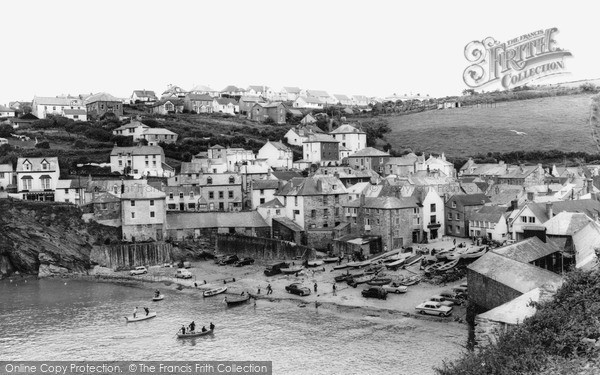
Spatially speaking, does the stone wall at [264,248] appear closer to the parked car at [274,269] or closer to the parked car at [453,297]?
the parked car at [274,269]

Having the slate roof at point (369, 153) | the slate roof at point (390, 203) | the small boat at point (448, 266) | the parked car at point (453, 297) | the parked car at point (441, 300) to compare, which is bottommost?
the parked car at point (441, 300)

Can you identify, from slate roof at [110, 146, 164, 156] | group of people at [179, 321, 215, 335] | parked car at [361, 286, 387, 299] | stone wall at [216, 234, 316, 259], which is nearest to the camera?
group of people at [179, 321, 215, 335]

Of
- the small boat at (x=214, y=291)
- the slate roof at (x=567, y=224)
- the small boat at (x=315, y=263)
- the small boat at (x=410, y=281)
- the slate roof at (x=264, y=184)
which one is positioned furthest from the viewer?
the slate roof at (x=264, y=184)

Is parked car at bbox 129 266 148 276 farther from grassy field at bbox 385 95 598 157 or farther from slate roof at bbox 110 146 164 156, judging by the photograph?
grassy field at bbox 385 95 598 157

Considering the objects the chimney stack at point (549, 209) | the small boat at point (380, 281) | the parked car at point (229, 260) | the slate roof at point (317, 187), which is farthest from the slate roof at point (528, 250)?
the parked car at point (229, 260)

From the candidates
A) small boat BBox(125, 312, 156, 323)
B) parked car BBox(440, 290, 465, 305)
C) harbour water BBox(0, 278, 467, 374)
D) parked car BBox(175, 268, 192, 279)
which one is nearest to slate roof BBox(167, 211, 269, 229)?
parked car BBox(175, 268, 192, 279)

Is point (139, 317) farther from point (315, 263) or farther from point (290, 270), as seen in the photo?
point (315, 263)

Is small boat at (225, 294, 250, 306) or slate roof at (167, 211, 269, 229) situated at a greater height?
slate roof at (167, 211, 269, 229)
